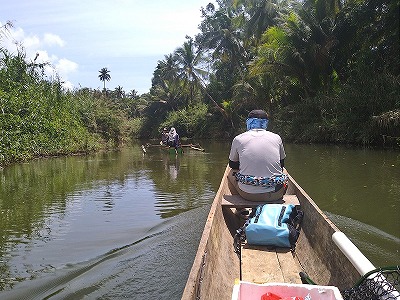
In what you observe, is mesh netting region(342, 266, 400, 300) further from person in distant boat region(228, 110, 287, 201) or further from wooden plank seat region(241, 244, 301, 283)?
person in distant boat region(228, 110, 287, 201)

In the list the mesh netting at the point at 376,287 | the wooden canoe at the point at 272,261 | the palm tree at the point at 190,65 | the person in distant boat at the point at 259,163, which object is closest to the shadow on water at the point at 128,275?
the wooden canoe at the point at 272,261

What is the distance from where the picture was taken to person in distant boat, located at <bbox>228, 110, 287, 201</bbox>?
462 cm

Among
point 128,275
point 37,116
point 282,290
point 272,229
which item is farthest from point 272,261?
point 37,116

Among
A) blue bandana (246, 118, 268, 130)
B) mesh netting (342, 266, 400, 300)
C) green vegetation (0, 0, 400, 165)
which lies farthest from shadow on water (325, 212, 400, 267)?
green vegetation (0, 0, 400, 165)

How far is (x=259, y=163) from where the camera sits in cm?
461

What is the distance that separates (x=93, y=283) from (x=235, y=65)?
32565mm

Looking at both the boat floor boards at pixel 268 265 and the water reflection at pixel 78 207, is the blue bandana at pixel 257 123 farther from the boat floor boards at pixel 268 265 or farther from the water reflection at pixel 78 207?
the water reflection at pixel 78 207

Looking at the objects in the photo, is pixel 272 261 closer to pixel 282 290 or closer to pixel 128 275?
pixel 282 290

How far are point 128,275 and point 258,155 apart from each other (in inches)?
80.4

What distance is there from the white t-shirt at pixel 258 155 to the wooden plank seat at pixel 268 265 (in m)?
0.96

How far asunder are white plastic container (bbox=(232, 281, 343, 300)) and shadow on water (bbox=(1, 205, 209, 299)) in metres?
1.62

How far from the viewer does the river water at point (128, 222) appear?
14.5 feet

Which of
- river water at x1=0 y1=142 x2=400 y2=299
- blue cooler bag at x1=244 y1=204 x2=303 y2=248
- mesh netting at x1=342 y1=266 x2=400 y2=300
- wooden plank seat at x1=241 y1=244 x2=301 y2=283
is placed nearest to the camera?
mesh netting at x1=342 y1=266 x2=400 y2=300

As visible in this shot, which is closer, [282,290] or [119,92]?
[282,290]
